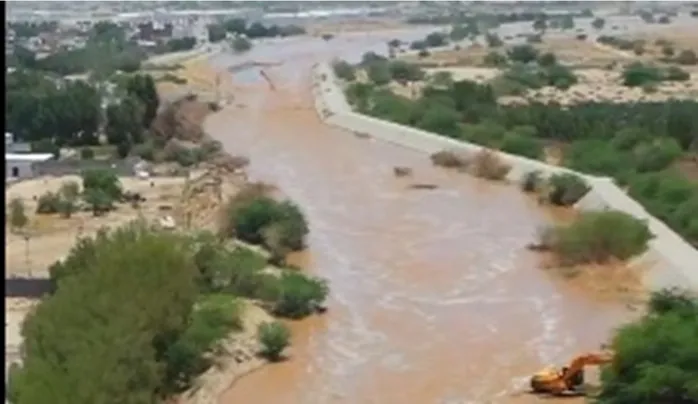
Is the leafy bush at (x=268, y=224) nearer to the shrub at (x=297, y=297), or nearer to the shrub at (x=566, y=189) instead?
the shrub at (x=297, y=297)

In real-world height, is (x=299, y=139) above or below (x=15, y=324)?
below

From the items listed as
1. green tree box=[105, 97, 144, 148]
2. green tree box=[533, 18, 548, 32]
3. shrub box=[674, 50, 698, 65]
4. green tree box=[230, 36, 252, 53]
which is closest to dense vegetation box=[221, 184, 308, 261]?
green tree box=[105, 97, 144, 148]

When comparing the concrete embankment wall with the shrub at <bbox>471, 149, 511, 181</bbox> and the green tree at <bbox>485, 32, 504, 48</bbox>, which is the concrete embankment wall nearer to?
the shrub at <bbox>471, 149, 511, 181</bbox>

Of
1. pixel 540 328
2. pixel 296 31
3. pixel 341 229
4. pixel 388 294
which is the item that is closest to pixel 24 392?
pixel 540 328

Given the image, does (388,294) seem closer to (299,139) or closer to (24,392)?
(24,392)

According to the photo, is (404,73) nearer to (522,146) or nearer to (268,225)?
(522,146)
